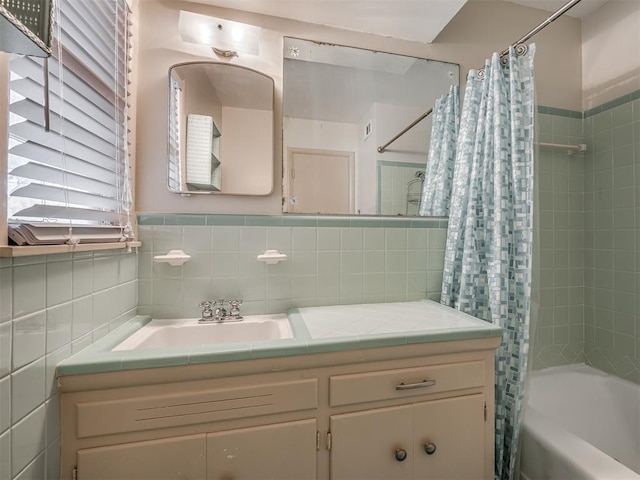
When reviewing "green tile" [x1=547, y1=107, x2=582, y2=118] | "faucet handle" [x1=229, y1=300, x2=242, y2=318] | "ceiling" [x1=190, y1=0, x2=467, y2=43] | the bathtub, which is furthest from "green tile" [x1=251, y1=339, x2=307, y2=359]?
"green tile" [x1=547, y1=107, x2=582, y2=118]

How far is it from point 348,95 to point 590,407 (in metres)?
2.21

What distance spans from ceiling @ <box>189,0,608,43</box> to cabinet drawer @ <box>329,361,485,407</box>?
5.07 ft

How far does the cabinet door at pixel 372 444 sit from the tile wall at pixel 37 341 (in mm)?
761

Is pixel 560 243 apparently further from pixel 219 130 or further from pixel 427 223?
pixel 219 130

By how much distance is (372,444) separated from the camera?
3.02 ft

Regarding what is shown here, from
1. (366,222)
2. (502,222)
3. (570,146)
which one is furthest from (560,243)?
(366,222)

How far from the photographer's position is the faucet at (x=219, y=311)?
1221 mm

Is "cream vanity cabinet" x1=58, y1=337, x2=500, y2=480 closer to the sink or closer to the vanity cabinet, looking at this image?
the vanity cabinet

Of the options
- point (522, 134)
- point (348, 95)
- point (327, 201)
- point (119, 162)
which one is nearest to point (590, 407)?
point (522, 134)

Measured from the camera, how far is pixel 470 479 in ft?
3.31

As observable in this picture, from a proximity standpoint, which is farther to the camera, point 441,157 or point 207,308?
point 441,157

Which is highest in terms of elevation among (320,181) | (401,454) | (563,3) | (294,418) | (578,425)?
(563,3)

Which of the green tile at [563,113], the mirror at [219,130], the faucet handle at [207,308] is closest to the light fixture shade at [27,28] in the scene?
the mirror at [219,130]

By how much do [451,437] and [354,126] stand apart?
1.37 meters
